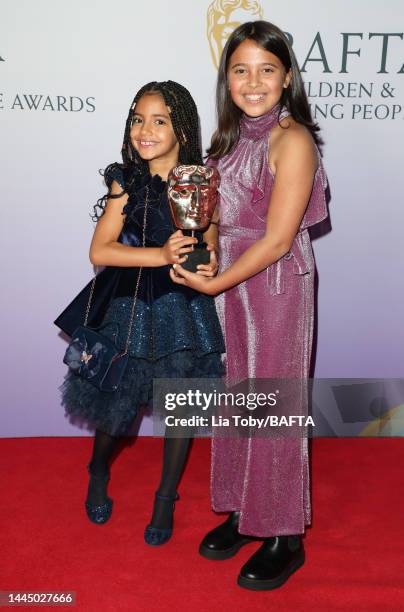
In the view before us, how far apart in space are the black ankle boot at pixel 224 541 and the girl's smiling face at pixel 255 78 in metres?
1.36

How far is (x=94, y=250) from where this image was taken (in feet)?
7.97

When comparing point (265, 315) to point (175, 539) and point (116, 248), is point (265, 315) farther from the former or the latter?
point (175, 539)

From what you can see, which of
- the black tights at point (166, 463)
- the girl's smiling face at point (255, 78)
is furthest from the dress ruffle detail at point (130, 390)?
the girl's smiling face at point (255, 78)

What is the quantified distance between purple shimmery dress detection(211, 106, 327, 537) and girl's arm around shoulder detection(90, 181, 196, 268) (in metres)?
0.22

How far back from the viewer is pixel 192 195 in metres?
2.14

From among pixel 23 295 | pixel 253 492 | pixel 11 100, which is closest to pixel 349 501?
pixel 253 492

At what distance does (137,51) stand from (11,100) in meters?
0.57

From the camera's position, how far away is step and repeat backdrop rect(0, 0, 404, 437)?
9.87 feet

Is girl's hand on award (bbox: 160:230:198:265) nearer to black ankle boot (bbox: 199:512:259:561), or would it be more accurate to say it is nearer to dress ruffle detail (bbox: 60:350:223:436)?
dress ruffle detail (bbox: 60:350:223:436)

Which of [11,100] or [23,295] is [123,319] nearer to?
[23,295]

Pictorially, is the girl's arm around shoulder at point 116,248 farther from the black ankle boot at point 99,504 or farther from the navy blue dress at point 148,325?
the black ankle boot at point 99,504

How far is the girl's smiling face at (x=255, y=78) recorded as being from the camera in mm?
2127

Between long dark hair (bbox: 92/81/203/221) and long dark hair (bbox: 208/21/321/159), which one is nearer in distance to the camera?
long dark hair (bbox: 208/21/321/159)
